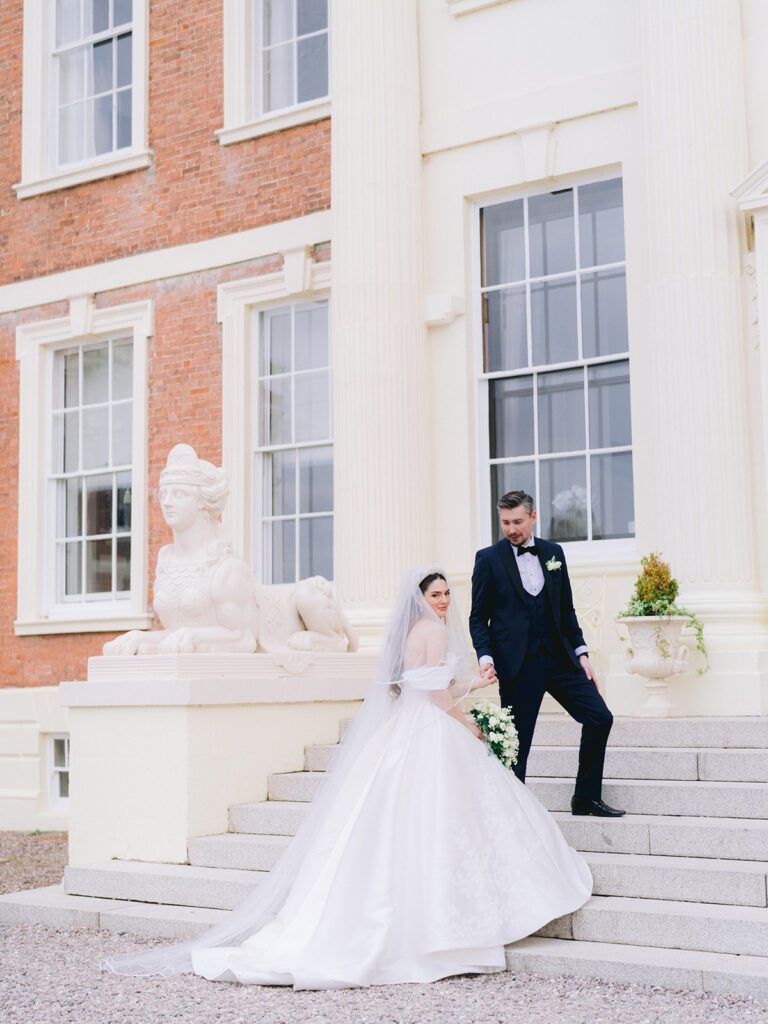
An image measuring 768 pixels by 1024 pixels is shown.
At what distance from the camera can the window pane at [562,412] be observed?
32.4ft

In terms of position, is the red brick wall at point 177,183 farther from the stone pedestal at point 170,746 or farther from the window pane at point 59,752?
the stone pedestal at point 170,746

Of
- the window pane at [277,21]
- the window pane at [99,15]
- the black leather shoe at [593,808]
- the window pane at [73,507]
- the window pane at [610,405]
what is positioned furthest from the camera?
the window pane at [99,15]

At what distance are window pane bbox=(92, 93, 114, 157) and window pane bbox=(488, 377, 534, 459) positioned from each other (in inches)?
202

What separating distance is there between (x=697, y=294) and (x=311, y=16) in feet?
17.0

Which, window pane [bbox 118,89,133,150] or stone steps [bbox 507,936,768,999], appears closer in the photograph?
stone steps [bbox 507,936,768,999]

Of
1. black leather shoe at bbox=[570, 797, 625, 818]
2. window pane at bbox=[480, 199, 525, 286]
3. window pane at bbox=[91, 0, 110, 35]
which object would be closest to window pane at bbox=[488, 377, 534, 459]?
window pane at bbox=[480, 199, 525, 286]

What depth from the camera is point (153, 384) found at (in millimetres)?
12055

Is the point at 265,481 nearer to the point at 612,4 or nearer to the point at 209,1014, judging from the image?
the point at 612,4

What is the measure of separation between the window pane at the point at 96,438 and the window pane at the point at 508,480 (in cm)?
426

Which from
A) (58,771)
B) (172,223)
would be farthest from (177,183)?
(58,771)

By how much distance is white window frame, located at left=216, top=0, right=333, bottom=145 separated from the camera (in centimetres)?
1164

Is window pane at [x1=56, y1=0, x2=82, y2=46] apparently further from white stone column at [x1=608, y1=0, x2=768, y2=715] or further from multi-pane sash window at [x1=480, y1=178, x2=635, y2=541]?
white stone column at [x1=608, y1=0, x2=768, y2=715]

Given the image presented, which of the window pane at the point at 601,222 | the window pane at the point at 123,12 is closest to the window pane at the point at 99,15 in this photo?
the window pane at the point at 123,12

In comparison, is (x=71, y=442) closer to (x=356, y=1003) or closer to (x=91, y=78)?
(x=91, y=78)
